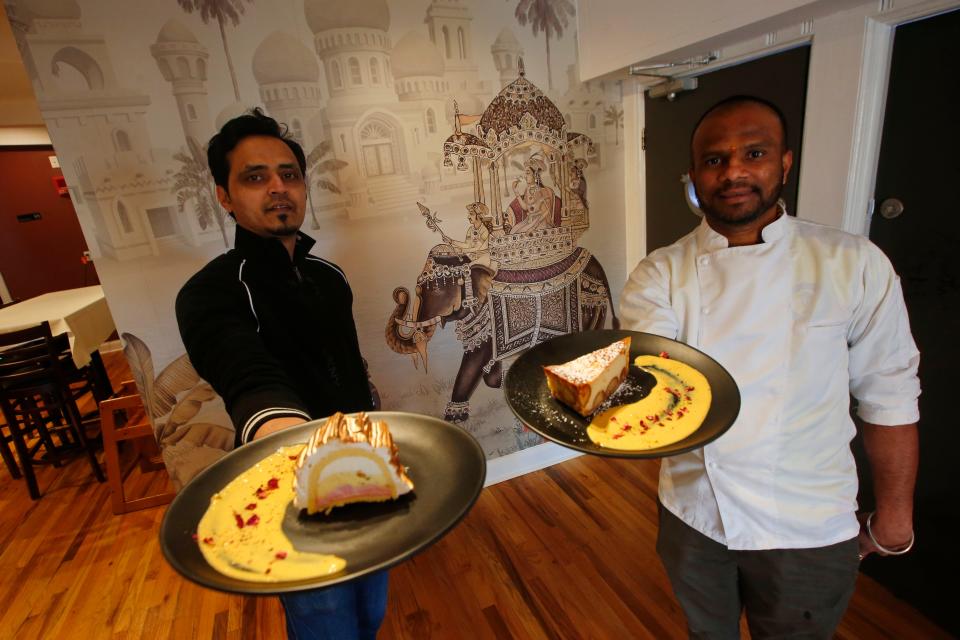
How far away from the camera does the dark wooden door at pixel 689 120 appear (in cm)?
174

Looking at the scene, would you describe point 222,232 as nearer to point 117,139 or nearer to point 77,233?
point 117,139

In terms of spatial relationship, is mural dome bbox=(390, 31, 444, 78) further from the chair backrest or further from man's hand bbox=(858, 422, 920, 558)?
the chair backrest

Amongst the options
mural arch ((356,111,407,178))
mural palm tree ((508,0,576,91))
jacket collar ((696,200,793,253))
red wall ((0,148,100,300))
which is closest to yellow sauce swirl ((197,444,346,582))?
jacket collar ((696,200,793,253))

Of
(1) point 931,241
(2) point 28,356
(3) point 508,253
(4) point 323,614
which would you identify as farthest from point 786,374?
(2) point 28,356

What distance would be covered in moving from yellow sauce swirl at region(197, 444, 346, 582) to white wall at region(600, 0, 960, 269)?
1.96m

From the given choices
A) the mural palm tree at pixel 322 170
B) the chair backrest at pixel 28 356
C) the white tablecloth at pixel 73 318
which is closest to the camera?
the mural palm tree at pixel 322 170

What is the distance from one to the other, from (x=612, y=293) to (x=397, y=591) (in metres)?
1.99

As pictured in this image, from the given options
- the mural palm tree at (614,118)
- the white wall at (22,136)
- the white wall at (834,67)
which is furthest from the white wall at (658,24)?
the white wall at (22,136)

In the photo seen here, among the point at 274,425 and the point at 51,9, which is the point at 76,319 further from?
the point at 274,425

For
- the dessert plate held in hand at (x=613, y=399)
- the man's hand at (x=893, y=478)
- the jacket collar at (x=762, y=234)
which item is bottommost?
the man's hand at (x=893, y=478)

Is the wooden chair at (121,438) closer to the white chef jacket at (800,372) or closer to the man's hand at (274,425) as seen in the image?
the man's hand at (274,425)

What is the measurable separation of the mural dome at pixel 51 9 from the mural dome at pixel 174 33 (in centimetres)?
26

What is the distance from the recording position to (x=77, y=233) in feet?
19.9

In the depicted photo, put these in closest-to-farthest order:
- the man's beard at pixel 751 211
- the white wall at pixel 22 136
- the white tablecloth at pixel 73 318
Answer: the man's beard at pixel 751 211 < the white tablecloth at pixel 73 318 < the white wall at pixel 22 136
